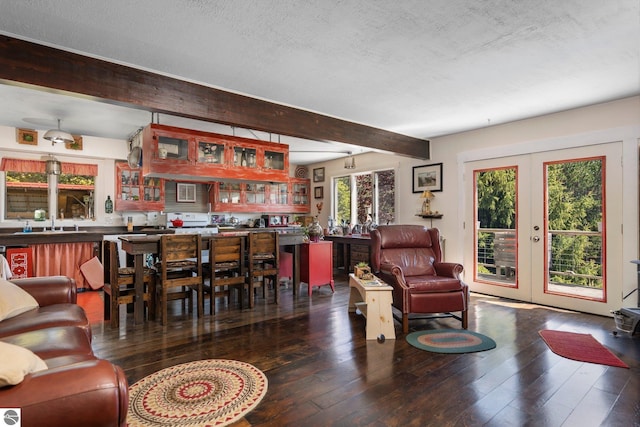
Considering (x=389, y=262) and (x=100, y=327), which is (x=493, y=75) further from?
(x=100, y=327)

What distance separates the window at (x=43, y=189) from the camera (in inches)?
220

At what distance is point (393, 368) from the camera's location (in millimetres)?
2582

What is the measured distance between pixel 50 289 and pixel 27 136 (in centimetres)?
425

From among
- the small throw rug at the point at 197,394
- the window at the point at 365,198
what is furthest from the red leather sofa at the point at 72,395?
the window at the point at 365,198

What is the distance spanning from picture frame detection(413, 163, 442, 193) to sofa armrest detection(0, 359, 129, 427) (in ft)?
17.5

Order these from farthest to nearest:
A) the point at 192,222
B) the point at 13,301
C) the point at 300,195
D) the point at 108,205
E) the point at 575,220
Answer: the point at 300,195 < the point at 192,222 < the point at 108,205 < the point at 575,220 < the point at 13,301

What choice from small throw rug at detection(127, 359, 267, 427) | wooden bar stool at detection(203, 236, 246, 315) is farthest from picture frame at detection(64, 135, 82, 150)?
small throw rug at detection(127, 359, 267, 427)

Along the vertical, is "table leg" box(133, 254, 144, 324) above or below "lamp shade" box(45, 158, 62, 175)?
below

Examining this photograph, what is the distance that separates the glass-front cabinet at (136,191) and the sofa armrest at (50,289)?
407 cm

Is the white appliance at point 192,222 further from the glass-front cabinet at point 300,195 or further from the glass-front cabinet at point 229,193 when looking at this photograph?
the glass-front cabinet at point 300,195

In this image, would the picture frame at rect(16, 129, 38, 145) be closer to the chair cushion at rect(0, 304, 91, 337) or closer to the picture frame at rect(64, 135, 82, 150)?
the picture frame at rect(64, 135, 82, 150)

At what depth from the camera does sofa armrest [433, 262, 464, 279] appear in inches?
148

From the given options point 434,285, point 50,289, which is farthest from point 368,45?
point 50,289

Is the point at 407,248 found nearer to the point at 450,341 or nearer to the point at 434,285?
the point at 434,285
